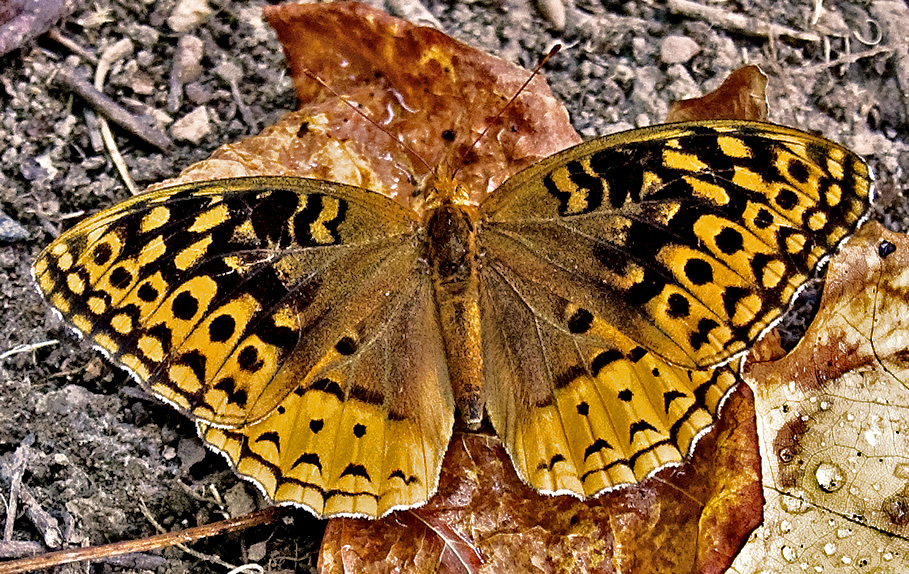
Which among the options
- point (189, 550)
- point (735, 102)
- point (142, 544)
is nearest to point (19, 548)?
point (142, 544)

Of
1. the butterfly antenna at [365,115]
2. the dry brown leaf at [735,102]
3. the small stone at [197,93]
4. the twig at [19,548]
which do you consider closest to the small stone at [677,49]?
the dry brown leaf at [735,102]

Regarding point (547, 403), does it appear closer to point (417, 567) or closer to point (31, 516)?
point (417, 567)

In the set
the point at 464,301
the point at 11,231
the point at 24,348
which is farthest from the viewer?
the point at 11,231

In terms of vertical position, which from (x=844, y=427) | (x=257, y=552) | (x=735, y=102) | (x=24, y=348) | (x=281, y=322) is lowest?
(x=257, y=552)

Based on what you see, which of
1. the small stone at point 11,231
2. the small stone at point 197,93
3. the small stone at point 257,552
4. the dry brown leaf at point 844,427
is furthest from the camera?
the small stone at point 197,93

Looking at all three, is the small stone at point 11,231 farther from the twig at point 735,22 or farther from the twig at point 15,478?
the twig at point 735,22

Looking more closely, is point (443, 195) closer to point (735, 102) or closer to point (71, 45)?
point (735, 102)
